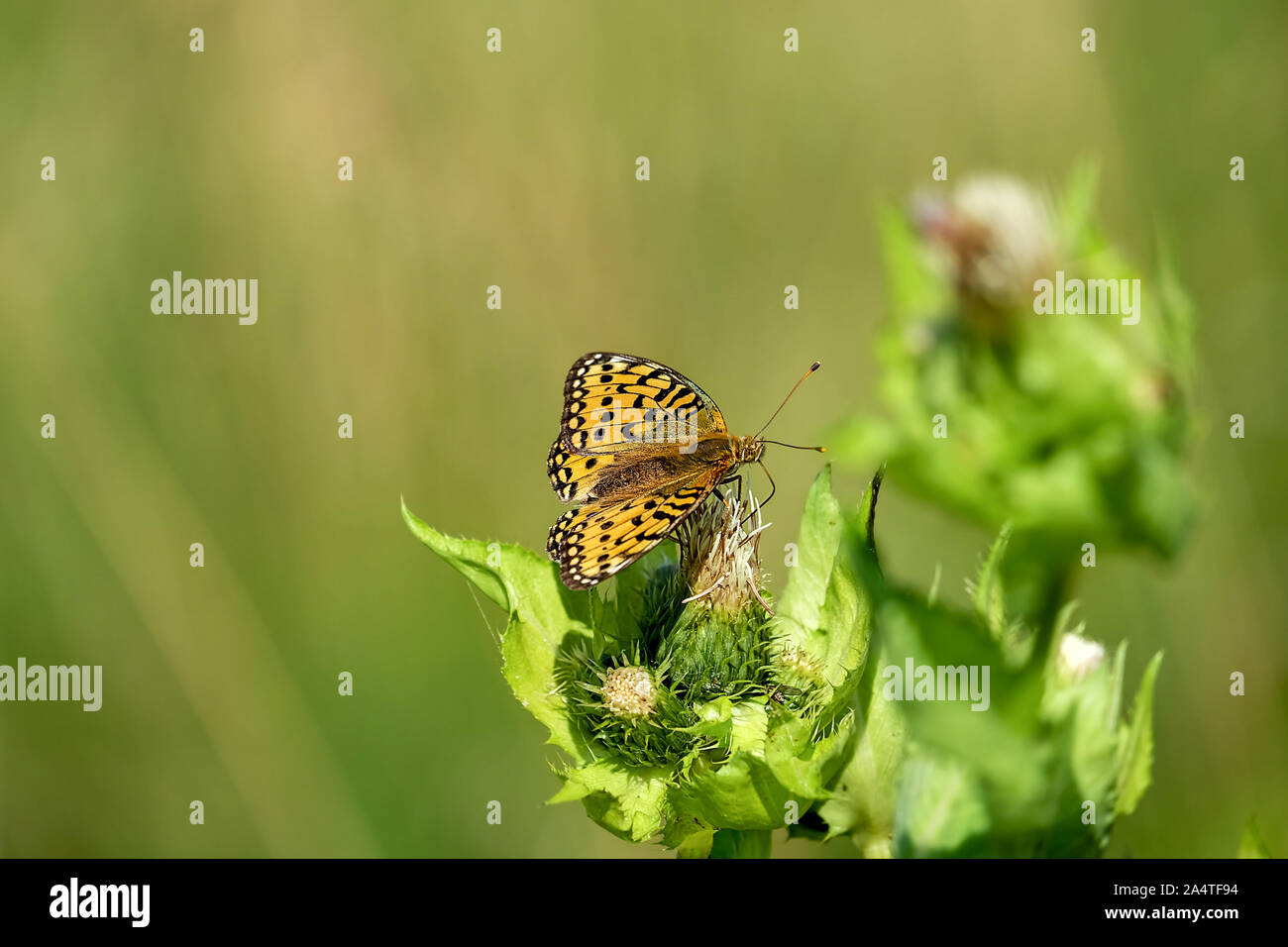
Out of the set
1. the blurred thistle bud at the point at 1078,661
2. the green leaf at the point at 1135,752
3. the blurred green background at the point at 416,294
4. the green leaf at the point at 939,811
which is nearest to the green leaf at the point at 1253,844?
the green leaf at the point at 1135,752

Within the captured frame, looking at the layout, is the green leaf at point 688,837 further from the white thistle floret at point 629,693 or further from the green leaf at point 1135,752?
the green leaf at point 1135,752

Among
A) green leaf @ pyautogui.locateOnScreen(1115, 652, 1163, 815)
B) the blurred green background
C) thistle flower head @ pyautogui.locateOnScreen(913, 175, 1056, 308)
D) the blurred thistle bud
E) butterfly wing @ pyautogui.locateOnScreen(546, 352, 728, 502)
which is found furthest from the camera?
the blurred green background

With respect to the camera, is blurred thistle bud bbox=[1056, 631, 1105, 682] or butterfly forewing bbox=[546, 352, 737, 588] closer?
blurred thistle bud bbox=[1056, 631, 1105, 682]

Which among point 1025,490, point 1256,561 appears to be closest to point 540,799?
point 1256,561

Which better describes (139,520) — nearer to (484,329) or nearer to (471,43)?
(484,329)

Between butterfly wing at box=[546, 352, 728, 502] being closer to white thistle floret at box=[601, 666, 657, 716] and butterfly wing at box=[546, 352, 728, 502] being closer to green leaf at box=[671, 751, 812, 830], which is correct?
white thistle floret at box=[601, 666, 657, 716]

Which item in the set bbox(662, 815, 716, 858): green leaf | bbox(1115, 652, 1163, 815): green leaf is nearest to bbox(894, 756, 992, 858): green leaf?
bbox(1115, 652, 1163, 815): green leaf
